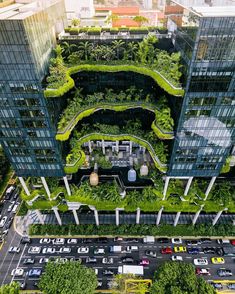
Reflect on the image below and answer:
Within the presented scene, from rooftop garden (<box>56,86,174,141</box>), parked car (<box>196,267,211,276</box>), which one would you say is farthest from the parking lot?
rooftop garden (<box>56,86,174,141</box>)

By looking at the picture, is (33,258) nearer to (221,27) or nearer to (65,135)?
(65,135)

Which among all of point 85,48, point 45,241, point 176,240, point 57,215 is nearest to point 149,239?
point 176,240

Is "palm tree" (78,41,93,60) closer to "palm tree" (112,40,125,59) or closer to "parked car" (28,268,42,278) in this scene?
"palm tree" (112,40,125,59)

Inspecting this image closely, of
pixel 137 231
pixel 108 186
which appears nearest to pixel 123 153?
pixel 108 186

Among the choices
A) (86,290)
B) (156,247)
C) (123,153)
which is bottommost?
(156,247)

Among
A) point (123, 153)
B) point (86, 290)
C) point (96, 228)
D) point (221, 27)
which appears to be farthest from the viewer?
point (96, 228)

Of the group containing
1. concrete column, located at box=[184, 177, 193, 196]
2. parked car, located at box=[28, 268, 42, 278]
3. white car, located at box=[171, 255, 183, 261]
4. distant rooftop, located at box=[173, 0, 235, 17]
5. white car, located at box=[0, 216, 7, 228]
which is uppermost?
distant rooftop, located at box=[173, 0, 235, 17]

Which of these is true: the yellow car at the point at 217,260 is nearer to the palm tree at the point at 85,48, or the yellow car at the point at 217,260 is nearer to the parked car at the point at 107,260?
the parked car at the point at 107,260
